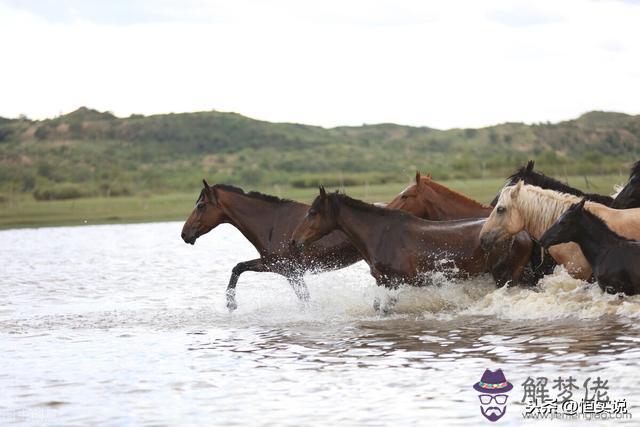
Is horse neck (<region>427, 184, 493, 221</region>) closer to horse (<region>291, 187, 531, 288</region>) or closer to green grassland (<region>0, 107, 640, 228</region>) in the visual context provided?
horse (<region>291, 187, 531, 288</region>)

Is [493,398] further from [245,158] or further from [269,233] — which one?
[245,158]

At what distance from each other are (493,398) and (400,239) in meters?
4.01

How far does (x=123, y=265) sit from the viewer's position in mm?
20484

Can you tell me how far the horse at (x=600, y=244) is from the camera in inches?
360

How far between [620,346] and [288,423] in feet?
10.2

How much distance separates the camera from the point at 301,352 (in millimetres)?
8727

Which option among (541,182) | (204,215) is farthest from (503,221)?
(204,215)

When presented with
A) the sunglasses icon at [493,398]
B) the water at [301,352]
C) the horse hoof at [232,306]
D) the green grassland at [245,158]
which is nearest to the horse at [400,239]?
the water at [301,352]

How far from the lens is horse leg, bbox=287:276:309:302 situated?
11742 millimetres

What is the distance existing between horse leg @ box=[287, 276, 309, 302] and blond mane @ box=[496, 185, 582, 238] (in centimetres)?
301

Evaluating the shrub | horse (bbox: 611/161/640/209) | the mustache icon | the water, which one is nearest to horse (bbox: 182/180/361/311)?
the water

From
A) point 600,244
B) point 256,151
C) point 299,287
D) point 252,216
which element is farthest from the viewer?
point 256,151

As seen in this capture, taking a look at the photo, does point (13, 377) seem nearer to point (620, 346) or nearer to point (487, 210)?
point (620, 346)

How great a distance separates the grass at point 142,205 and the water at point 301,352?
68.0ft
